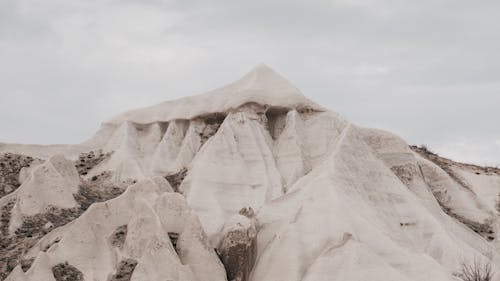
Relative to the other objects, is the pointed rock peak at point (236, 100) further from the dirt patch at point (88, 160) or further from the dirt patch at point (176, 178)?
the dirt patch at point (176, 178)

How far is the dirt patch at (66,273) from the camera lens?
2983 cm

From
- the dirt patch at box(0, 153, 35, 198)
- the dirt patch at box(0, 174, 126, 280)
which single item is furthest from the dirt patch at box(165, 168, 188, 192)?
the dirt patch at box(0, 153, 35, 198)

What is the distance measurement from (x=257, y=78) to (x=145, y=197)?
36.0 ft

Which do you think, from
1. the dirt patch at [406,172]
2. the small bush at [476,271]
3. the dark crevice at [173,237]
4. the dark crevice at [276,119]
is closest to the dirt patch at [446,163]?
the dirt patch at [406,172]

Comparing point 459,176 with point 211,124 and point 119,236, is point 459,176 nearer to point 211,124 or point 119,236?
point 211,124

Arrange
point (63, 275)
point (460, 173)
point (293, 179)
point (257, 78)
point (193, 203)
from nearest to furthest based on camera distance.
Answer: point (63, 275) < point (193, 203) < point (293, 179) < point (257, 78) < point (460, 173)

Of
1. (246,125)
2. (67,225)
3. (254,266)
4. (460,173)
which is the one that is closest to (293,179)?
(246,125)

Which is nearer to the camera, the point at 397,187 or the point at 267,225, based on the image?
the point at 267,225

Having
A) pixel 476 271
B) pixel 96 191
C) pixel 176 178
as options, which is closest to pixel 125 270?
pixel 96 191

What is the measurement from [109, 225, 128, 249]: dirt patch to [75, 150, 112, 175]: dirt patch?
868cm

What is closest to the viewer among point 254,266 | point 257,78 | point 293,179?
point 254,266

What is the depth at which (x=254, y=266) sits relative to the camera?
105 ft

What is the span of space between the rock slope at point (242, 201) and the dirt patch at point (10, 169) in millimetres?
69

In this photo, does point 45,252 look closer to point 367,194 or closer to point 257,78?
point 367,194
